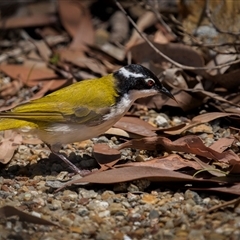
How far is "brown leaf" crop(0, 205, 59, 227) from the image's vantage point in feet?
15.1

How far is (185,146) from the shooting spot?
17.8 ft

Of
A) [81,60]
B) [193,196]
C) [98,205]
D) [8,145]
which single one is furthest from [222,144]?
[81,60]

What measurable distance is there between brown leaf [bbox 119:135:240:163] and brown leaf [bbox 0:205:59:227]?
136 centimetres

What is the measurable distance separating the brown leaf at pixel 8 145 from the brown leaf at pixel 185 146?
1.00 m

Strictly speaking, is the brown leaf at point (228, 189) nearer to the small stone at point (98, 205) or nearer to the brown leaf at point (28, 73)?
the small stone at point (98, 205)

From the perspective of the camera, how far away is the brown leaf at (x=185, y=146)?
5324mm

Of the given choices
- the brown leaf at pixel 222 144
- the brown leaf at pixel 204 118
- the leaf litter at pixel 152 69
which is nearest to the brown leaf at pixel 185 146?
the leaf litter at pixel 152 69

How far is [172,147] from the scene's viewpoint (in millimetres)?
5602

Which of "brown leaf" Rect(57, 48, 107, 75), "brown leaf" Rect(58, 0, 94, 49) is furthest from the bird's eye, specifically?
"brown leaf" Rect(58, 0, 94, 49)

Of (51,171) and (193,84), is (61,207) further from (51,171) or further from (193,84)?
(193,84)

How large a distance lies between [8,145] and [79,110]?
93cm

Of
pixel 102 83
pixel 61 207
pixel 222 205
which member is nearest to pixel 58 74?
pixel 102 83

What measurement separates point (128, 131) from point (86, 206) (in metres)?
1.37

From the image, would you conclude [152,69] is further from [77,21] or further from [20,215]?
[20,215]
